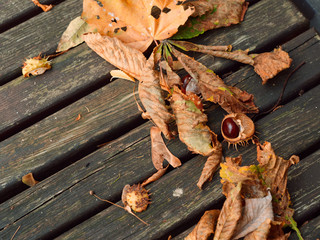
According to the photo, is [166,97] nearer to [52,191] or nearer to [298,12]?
[52,191]

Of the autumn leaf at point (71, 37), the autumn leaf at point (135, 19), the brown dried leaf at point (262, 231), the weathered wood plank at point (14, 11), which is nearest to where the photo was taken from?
the brown dried leaf at point (262, 231)

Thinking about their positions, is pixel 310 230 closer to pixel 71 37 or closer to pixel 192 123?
pixel 192 123

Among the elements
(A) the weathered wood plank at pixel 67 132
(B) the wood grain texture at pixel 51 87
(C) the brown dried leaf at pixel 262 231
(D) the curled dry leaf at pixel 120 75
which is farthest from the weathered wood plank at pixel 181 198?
(B) the wood grain texture at pixel 51 87

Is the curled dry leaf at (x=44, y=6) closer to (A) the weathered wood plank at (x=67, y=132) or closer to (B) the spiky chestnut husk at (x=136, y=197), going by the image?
(A) the weathered wood plank at (x=67, y=132)

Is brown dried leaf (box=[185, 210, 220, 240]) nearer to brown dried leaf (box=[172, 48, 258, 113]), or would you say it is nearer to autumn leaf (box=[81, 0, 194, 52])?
brown dried leaf (box=[172, 48, 258, 113])

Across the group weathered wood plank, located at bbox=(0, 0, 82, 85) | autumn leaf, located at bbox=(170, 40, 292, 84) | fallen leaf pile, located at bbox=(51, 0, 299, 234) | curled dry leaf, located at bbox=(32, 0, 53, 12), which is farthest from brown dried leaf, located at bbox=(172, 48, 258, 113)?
curled dry leaf, located at bbox=(32, 0, 53, 12)

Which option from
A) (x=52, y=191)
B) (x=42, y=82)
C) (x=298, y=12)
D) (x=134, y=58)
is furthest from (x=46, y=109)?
(x=298, y=12)
